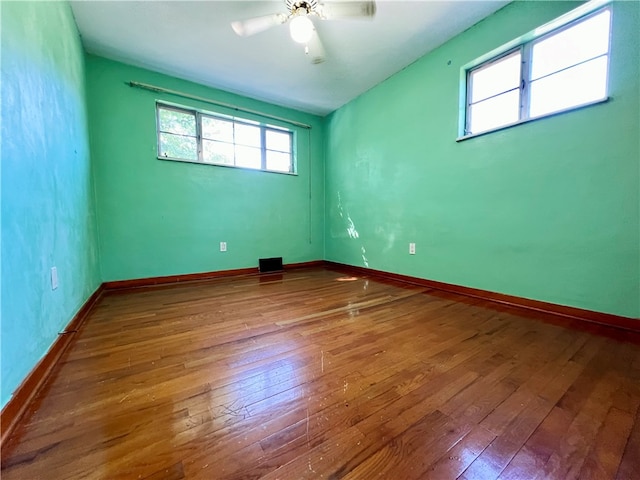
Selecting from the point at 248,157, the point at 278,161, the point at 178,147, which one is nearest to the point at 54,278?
the point at 178,147

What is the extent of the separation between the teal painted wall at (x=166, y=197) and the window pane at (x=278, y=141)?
168mm

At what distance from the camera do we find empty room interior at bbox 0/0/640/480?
78cm

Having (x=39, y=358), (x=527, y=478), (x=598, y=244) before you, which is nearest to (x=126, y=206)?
(x=39, y=358)

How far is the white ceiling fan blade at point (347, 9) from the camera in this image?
1.66 metres

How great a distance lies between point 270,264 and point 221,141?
176cm

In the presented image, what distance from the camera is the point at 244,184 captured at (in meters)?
3.32

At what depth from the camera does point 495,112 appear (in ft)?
7.03

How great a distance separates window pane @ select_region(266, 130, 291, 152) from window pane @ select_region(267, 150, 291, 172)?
0.25ft

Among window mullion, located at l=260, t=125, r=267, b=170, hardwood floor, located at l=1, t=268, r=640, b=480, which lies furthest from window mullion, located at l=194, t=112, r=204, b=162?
hardwood floor, located at l=1, t=268, r=640, b=480

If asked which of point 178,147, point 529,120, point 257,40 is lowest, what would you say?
point 529,120

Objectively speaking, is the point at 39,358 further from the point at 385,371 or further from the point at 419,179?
the point at 419,179

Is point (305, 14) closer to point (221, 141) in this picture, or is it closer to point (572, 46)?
point (221, 141)

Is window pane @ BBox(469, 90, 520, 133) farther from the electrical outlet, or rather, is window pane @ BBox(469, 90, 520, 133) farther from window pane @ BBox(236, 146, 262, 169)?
the electrical outlet

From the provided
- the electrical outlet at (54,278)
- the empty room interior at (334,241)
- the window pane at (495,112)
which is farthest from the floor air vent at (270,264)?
the window pane at (495,112)
